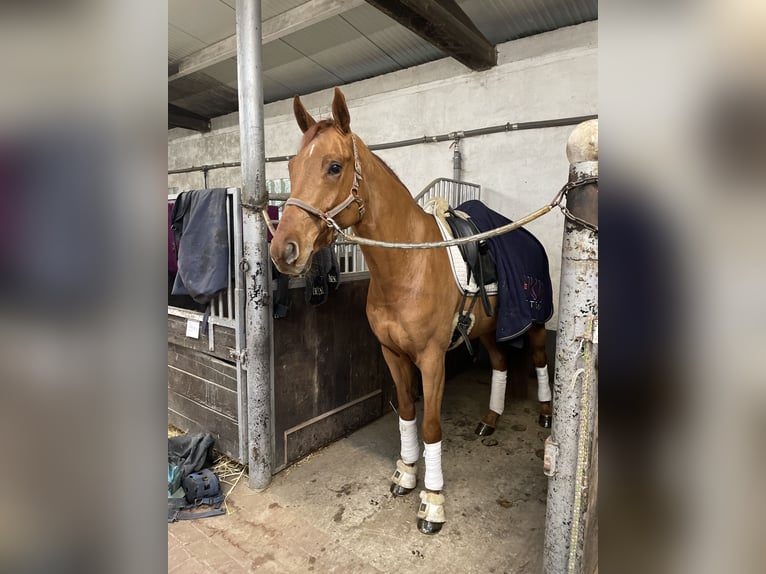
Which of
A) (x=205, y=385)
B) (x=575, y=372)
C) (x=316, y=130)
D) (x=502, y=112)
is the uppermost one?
(x=502, y=112)

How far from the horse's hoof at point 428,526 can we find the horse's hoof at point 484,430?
92 cm

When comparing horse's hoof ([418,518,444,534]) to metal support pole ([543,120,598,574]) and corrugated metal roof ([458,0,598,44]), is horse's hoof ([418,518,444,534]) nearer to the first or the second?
metal support pole ([543,120,598,574])

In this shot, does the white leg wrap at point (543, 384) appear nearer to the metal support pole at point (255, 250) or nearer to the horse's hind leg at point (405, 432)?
the horse's hind leg at point (405, 432)

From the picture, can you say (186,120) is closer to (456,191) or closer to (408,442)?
(456,191)

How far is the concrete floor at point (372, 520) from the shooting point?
157cm

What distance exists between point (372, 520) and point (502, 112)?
3.80 metres

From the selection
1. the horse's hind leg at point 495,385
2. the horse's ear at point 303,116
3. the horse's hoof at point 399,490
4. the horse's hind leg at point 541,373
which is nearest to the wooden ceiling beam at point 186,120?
the horse's ear at point 303,116

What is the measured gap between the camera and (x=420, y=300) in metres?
1.78

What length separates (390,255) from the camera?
5.65ft

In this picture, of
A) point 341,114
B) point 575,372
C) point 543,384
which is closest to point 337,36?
point 341,114

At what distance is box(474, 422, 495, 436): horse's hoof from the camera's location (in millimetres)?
2590
